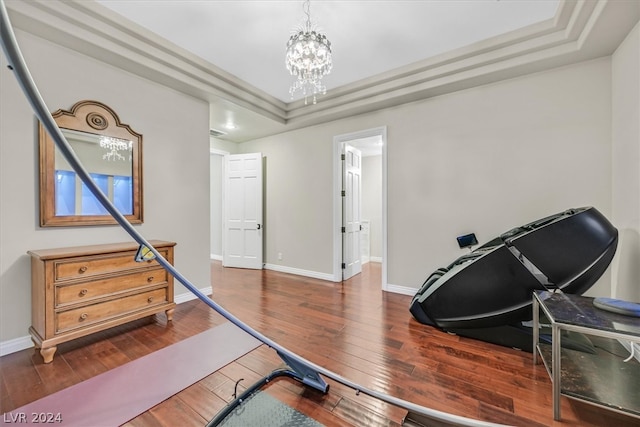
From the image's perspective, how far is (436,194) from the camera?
3.65m

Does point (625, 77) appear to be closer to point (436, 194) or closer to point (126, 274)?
point (436, 194)

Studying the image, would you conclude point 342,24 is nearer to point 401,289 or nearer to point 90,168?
point 90,168

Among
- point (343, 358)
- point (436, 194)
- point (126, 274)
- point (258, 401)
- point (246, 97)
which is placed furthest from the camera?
point (246, 97)

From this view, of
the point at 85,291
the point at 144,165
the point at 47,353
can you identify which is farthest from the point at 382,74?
the point at 47,353

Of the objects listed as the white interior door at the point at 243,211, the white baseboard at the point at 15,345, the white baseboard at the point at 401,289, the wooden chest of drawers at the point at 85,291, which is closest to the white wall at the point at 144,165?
the white baseboard at the point at 15,345

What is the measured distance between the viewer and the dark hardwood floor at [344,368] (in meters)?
1.60

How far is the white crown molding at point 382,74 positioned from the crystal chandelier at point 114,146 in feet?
2.64

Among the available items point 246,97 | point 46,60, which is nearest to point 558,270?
point 246,97

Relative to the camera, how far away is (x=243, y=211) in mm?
5492

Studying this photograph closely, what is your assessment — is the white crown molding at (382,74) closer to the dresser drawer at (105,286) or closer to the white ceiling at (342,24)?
the white ceiling at (342,24)

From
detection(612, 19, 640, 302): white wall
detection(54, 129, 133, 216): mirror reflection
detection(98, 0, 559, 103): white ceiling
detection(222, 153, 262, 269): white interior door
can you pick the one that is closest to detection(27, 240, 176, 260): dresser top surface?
detection(54, 129, 133, 216): mirror reflection

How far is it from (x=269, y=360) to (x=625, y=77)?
157 inches

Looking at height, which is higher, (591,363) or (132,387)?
(591,363)

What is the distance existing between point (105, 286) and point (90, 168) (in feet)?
4.07
